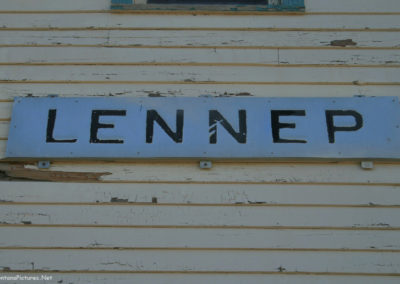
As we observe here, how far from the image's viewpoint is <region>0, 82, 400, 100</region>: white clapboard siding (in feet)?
12.6

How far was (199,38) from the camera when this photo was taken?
4.04m

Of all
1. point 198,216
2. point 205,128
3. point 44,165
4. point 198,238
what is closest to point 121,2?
point 205,128

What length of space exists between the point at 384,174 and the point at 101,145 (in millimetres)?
2142

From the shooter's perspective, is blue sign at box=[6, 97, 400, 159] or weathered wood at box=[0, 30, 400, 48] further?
weathered wood at box=[0, 30, 400, 48]

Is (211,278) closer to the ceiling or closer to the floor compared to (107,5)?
closer to the floor

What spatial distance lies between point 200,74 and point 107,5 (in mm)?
1048

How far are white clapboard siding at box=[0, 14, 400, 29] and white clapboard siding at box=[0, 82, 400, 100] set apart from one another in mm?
544

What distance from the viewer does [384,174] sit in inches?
143

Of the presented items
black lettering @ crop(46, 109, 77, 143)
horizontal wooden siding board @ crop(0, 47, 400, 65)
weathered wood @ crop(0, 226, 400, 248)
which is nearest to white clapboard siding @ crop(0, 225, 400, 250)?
weathered wood @ crop(0, 226, 400, 248)

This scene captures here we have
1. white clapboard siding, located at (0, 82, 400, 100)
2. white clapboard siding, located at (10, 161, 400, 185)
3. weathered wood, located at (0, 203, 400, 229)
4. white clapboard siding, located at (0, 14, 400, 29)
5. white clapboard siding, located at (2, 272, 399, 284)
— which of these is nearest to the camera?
white clapboard siding, located at (2, 272, 399, 284)

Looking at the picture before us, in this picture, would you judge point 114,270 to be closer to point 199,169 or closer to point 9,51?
point 199,169

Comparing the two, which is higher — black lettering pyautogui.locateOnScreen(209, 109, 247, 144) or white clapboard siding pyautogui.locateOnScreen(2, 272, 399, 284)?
black lettering pyautogui.locateOnScreen(209, 109, 247, 144)

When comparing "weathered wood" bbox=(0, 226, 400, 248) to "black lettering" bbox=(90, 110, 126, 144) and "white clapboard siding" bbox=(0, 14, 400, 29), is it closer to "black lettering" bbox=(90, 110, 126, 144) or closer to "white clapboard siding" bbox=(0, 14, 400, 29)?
"black lettering" bbox=(90, 110, 126, 144)

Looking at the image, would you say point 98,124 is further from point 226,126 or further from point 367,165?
point 367,165
